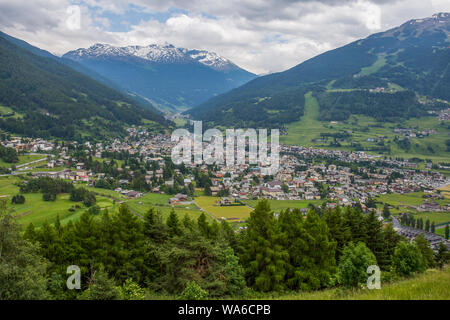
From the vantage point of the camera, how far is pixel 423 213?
5016 cm

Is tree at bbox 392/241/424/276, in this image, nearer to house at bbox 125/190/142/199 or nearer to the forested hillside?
the forested hillside

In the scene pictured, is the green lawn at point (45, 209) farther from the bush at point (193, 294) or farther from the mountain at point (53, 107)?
the mountain at point (53, 107)

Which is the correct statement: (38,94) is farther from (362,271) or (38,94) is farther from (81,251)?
(362,271)

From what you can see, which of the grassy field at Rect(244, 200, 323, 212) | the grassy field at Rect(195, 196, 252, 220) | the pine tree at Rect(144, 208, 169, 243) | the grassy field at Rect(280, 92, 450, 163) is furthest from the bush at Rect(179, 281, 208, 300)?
the grassy field at Rect(280, 92, 450, 163)

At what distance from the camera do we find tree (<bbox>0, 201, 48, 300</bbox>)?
10797 millimetres

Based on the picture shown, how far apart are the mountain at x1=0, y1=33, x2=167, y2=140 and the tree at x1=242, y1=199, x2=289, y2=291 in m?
99.5

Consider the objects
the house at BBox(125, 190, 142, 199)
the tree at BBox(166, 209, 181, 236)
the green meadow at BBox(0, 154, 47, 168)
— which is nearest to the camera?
the tree at BBox(166, 209, 181, 236)

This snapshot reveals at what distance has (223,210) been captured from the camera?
48.6 m

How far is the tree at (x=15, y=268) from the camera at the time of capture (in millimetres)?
10797

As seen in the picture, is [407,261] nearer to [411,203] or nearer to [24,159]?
[411,203]

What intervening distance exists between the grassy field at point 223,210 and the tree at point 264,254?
26175 millimetres

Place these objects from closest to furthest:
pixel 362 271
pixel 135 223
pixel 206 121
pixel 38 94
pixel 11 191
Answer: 1. pixel 362 271
2. pixel 135 223
3. pixel 11 191
4. pixel 38 94
5. pixel 206 121
